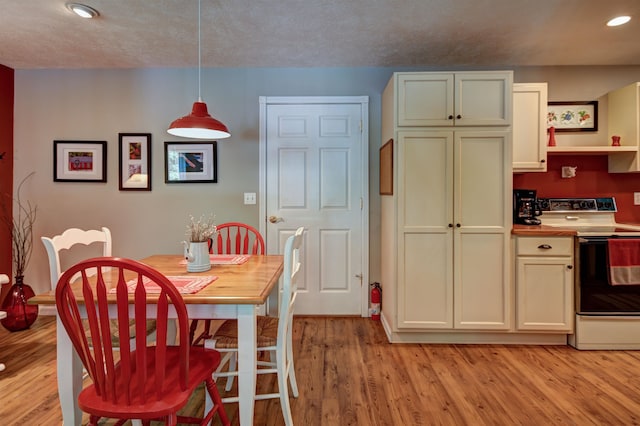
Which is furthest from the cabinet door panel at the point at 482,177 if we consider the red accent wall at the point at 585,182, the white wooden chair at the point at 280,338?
the white wooden chair at the point at 280,338

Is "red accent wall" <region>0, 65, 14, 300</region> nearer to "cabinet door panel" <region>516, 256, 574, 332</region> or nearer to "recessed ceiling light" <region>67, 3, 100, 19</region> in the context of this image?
"recessed ceiling light" <region>67, 3, 100, 19</region>

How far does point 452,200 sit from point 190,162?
2.36 metres

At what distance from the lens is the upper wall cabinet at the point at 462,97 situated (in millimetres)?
2500

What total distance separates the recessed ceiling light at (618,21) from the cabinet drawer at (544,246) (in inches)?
60.6

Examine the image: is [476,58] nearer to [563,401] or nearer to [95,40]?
[563,401]

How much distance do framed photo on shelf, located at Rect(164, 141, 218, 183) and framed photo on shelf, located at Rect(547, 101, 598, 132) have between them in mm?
3131

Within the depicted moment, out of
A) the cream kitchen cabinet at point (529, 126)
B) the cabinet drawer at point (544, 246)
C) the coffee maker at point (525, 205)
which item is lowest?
the cabinet drawer at point (544, 246)

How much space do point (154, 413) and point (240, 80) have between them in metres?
2.82

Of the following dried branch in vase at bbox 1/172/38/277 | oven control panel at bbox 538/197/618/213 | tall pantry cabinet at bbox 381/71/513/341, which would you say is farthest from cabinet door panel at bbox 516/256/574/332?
dried branch in vase at bbox 1/172/38/277

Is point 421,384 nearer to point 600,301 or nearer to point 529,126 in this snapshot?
point 600,301

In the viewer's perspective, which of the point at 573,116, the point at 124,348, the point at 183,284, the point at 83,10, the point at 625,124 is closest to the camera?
the point at 124,348

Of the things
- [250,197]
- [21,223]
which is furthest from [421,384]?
[21,223]

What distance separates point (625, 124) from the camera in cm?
289

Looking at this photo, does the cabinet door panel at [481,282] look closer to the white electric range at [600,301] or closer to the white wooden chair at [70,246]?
the white electric range at [600,301]
